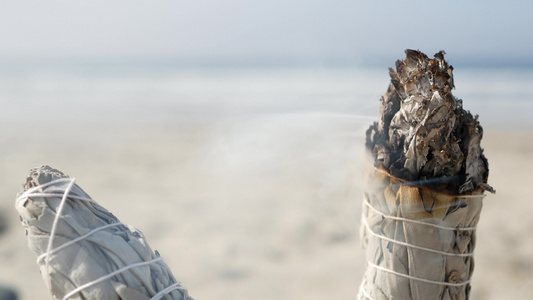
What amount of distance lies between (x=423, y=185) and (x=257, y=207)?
4.88 m

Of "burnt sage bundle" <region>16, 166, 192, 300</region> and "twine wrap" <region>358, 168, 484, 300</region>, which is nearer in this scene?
"burnt sage bundle" <region>16, 166, 192, 300</region>

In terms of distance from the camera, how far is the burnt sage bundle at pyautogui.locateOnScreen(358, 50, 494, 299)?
4.86 feet

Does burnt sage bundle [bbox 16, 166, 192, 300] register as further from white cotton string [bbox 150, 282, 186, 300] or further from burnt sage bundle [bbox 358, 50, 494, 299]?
burnt sage bundle [bbox 358, 50, 494, 299]

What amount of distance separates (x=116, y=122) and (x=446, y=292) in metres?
10.8

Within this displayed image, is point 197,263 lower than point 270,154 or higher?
lower

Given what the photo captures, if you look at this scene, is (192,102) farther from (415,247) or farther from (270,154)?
(415,247)

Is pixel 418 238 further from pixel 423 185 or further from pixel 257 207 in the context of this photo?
pixel 257 207

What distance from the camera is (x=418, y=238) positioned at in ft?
5.25

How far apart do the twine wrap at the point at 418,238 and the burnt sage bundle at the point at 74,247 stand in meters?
0.75

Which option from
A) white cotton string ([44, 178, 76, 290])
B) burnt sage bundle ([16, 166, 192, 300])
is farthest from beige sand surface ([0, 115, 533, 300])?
white cotton string ([44, 178, 76, 290])

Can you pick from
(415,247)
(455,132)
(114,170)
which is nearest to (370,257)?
(415,247)

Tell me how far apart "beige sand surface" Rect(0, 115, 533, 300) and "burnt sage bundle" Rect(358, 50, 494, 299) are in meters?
0.35

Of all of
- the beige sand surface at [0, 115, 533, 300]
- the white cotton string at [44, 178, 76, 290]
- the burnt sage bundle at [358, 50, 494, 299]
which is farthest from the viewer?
the beige sand surface at [0, 115, 533, 300]

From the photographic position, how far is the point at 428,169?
1.53 m
